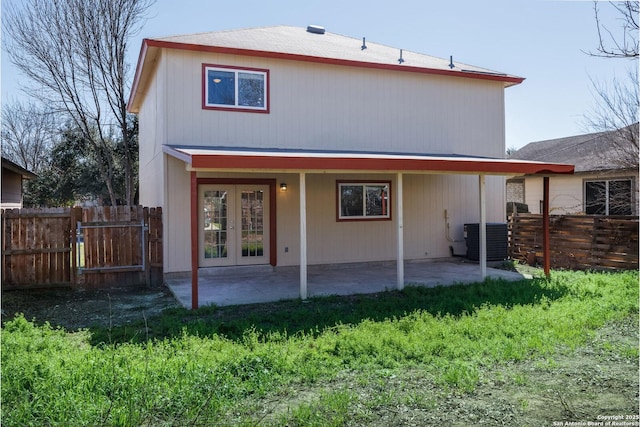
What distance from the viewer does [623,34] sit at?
5.93 metres

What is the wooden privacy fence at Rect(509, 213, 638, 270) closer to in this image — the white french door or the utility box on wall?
the utility box on wall

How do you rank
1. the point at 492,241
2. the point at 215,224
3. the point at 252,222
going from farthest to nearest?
1. the point at 492,241
2. the point at 252,222
3. the point at 215,224

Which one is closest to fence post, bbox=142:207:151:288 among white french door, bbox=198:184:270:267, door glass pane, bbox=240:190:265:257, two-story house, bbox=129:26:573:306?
two-story house, bbox=129:26:573:306

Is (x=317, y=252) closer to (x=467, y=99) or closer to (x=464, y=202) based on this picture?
(x=464, y=202)

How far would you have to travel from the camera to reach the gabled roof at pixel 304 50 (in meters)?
10.0

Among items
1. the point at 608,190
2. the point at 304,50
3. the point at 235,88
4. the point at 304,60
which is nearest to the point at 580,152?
the point at 608,190

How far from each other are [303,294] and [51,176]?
22928 millimetres

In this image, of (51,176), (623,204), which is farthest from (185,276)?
(51,176)

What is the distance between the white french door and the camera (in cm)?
1023

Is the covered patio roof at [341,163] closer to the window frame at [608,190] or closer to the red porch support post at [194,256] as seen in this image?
the red porch support post at [194,256]

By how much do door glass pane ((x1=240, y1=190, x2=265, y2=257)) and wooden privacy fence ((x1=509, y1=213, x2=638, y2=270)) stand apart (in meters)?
7.08

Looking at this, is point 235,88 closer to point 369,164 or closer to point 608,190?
A: point 369,164

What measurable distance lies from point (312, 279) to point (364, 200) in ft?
9.64

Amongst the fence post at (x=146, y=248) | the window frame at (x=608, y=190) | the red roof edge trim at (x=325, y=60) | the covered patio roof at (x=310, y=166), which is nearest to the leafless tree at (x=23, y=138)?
the fence post at (x=146, y=248)
